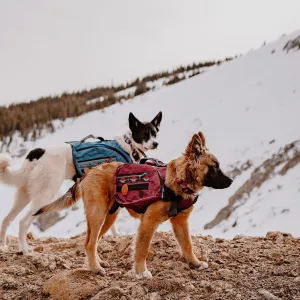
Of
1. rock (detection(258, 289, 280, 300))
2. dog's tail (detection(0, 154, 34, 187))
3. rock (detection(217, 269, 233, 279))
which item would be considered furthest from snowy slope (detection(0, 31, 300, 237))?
rock (detection(258, 289, 280, 300))

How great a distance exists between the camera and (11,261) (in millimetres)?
5082

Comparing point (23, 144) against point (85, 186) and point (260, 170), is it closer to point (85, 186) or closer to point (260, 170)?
point (260, 170)

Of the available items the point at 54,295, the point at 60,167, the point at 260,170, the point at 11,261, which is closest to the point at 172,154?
the point at 260,170

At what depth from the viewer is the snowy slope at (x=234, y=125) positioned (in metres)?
9.57

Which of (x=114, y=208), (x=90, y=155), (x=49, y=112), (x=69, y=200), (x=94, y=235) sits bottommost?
(x=49, y=112)

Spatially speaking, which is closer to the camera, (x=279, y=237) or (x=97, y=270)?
(x=97, y=270)

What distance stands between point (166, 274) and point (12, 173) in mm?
2874

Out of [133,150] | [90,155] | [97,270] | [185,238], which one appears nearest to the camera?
[97,270]

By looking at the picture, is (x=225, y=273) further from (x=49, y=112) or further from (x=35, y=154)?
(x=49, y=112)

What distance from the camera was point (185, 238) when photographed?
4465mm

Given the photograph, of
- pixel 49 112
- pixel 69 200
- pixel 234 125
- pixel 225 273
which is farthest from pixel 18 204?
pixel 49 112

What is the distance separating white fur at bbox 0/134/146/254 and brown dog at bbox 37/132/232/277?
145 cm

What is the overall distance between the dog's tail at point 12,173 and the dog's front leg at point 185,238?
2521 mm

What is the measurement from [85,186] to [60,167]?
179 centimetres
